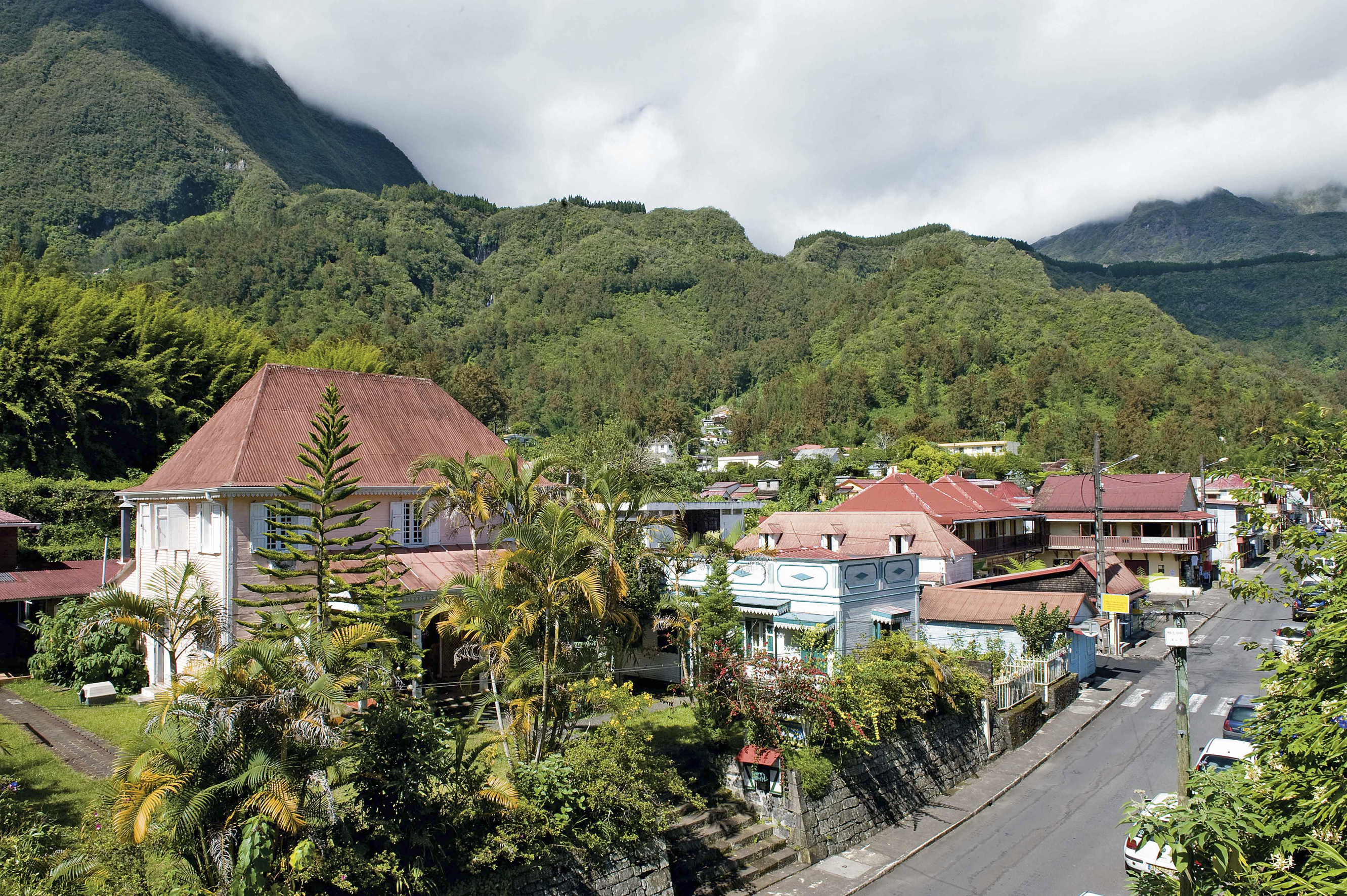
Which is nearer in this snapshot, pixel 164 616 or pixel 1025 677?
pixel 164 616

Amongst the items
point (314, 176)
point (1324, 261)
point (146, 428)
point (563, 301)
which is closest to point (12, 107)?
point (314, 176)

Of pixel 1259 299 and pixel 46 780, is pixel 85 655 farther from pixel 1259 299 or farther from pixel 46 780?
pixel 1259 299

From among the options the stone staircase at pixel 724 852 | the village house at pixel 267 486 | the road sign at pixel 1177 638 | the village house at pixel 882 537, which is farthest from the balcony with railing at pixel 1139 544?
the village house at pixel 267 486

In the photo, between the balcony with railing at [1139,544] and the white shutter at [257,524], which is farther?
the balcony with railing at [1139,544]

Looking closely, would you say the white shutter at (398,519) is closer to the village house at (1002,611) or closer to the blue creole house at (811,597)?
the blue creole house at (811,597)

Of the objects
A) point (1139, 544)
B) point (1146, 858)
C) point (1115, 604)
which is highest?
point (1139, 544)

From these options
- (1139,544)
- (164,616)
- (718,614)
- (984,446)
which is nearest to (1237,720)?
(718,614)

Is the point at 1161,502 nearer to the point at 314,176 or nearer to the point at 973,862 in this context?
the point at 973,862

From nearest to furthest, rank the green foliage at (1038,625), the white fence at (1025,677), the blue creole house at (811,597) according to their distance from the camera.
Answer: the blue creole house at (811,597)
the white fence at (1025,677)
the green foliage at (1038,625)

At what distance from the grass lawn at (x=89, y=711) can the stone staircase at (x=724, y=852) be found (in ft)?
29.4

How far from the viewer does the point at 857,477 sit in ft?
193

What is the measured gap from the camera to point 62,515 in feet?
71.1

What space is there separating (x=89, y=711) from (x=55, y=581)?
6.15 m

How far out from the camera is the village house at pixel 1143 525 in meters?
38.5
